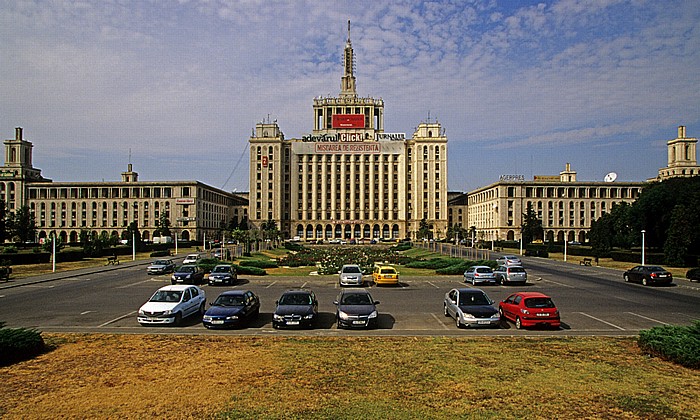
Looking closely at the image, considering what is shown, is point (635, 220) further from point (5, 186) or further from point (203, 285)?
point (5, 186)

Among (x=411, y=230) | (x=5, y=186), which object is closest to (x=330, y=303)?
(x=411, y=230)


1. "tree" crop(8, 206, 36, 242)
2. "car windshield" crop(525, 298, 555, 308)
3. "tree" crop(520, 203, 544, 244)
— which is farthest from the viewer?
"tree" crop(520, 203, 544, 244)

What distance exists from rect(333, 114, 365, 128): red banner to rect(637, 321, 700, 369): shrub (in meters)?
135

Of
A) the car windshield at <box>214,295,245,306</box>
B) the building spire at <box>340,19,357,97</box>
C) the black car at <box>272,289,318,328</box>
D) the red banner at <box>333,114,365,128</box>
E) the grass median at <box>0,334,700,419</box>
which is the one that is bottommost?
the grass median at <box>0,334,700,419</box>

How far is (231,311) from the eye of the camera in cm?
1914

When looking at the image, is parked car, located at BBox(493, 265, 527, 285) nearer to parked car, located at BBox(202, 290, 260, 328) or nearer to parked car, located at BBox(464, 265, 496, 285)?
parked car, located at BBox(464, 265, 496, 285)

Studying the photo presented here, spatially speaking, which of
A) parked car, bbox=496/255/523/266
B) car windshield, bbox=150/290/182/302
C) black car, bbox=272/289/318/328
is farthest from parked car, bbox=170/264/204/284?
parked car, bbox=496/255/523/266

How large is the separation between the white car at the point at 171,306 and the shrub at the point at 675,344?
16.8 m

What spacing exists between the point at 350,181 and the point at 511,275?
388 ft

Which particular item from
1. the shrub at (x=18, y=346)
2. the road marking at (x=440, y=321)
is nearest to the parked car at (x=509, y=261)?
the road marking at (x=440, y=321)

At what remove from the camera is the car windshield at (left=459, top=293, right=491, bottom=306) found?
66.1ft

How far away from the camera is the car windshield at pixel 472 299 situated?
20.1 metres

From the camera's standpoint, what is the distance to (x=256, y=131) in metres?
151

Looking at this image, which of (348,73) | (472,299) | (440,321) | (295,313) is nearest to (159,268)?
(295,313)
